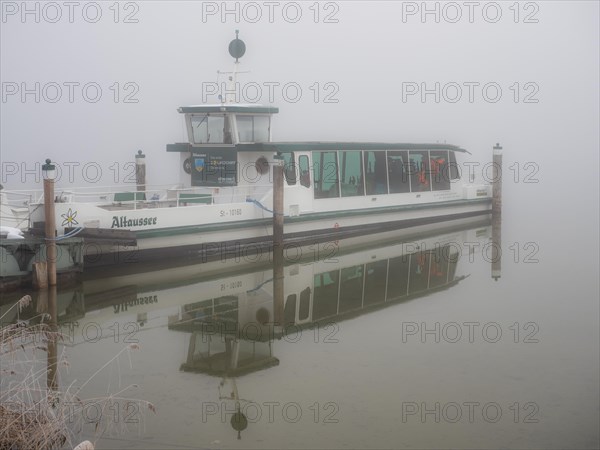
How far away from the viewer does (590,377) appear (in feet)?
32.8

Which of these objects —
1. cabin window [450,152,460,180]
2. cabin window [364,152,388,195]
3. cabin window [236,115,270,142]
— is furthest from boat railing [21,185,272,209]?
cabin window [450,152,460,180]

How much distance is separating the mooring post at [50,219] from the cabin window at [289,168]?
20.6 feet

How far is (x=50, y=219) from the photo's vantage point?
14344mm

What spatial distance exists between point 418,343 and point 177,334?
3.26m

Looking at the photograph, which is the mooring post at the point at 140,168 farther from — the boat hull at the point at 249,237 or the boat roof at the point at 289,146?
the boat hull at the point at 249,237

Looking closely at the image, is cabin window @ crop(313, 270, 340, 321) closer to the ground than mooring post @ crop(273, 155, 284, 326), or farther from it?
closer to the ground

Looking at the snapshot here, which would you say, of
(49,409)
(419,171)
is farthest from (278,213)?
(49,409)

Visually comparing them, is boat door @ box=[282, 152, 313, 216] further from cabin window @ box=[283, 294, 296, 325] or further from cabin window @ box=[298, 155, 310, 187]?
cabin window @ box=[283, 294, 296, 325]

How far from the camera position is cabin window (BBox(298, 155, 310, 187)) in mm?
19708

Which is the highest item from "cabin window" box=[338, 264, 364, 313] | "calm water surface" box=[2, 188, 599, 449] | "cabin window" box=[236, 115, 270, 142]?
"cabin window" box=[236, 115, 270, 142]

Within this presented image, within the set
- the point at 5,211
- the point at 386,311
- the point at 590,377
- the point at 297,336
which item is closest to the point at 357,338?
the point at 297,336

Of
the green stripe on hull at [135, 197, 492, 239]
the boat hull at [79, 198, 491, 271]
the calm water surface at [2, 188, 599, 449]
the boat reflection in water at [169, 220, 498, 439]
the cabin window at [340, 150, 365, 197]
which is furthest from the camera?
A: the cabin window at [340, 150, 365, 197]

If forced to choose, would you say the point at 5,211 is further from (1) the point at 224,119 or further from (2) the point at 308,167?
(2) the point at 308,167

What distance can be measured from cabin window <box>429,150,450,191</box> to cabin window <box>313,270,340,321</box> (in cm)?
834
